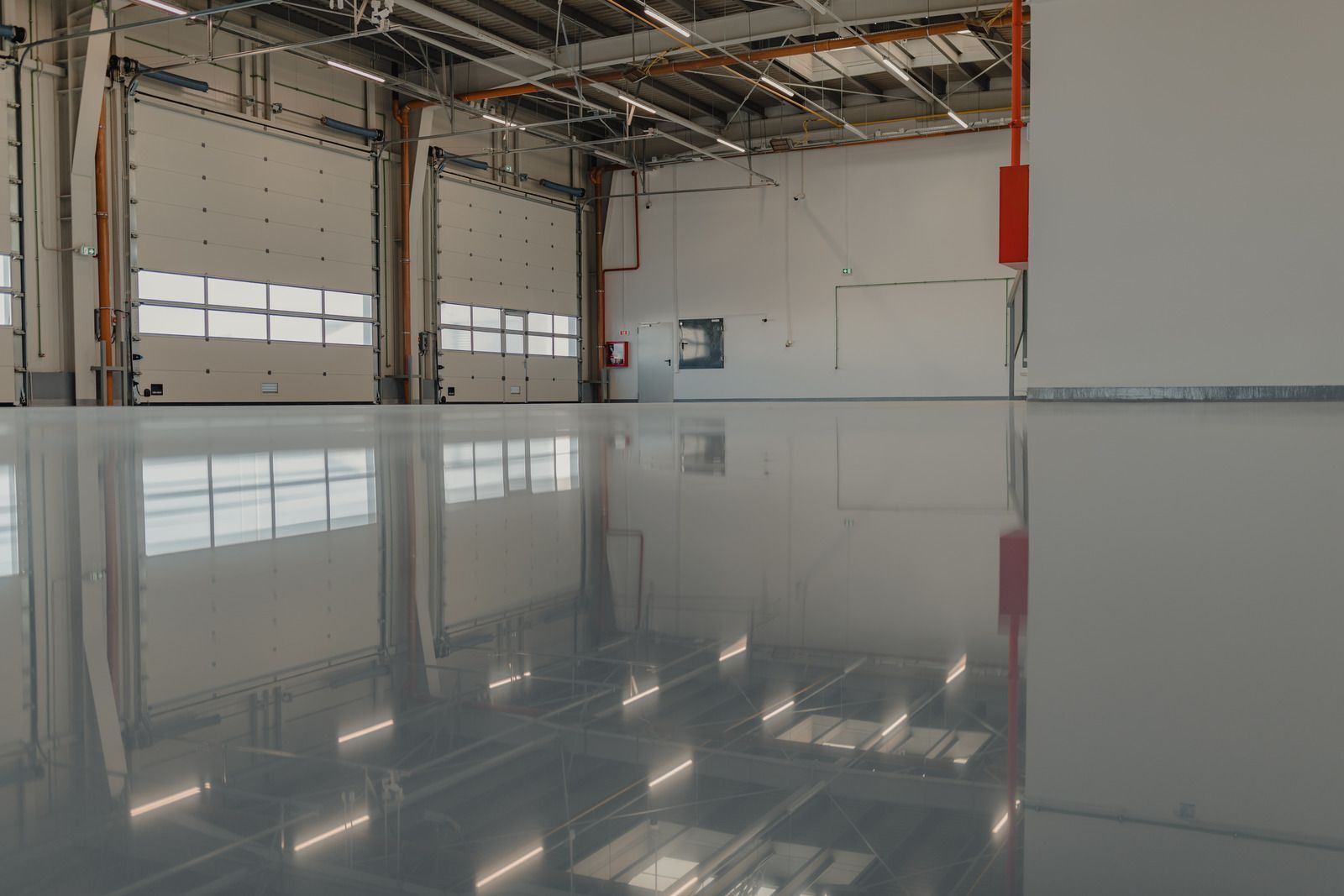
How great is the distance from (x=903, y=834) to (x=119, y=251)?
58.1 feet

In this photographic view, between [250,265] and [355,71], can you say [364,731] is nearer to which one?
[355,71]

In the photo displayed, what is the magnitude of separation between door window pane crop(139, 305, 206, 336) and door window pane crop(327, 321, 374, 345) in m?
2.56

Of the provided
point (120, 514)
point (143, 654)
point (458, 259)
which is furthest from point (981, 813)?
point (458, 259)

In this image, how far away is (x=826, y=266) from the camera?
931 inches

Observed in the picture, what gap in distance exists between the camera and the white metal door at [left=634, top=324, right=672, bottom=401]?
83.6 feet

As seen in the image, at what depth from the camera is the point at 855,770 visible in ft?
2.00

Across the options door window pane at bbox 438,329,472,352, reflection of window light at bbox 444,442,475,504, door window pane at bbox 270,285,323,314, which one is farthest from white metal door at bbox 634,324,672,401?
reflection of window light at bbox 444,442,475,504

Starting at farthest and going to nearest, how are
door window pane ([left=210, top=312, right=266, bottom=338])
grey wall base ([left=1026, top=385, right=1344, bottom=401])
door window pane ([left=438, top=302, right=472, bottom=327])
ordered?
door window pane ([left=438, top=302, right=472, bottom=327])
door window pane ([left=210, top=312, right=266, bottom=338])
grey wall base ([left=1026, top=385, right=1344, bottom=401])

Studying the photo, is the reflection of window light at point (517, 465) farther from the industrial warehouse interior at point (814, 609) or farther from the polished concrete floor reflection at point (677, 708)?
the polished concrete floor reflection at point (677, 708)

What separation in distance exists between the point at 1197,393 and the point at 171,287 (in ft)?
47.5

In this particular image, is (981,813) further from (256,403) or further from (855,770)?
(256,403)

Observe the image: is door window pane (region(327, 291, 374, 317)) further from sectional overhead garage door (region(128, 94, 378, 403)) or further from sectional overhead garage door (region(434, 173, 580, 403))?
sectional overhead garage door (region(434, 173, 580, 403))

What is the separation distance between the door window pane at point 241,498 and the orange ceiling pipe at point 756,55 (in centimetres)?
1449

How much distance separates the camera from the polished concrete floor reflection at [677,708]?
508 mm
